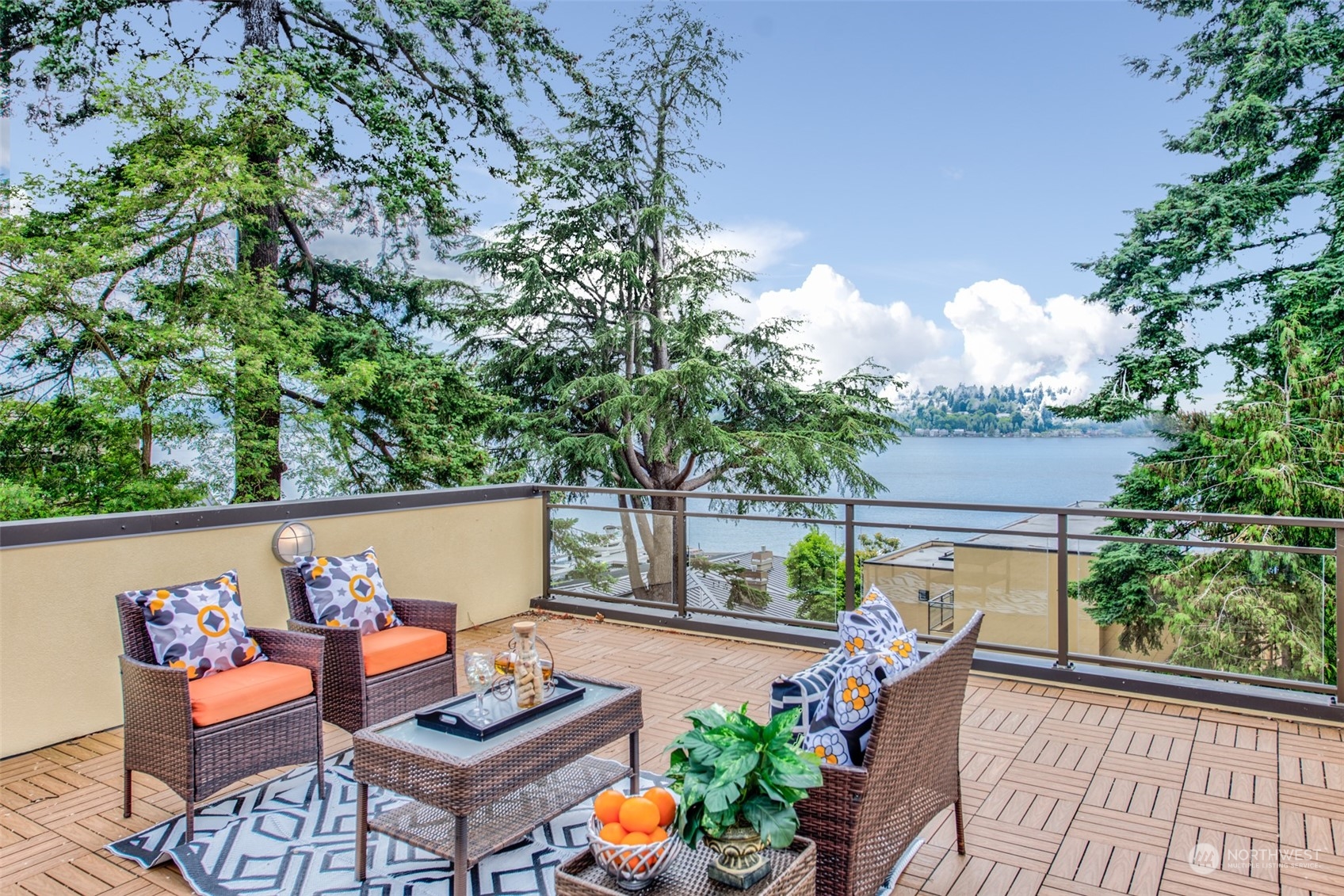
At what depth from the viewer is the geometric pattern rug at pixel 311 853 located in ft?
7.85

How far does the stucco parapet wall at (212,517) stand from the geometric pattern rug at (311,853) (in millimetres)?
1516

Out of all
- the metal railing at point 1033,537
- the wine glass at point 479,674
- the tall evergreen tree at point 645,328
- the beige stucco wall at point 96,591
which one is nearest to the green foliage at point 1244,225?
the tall evergreen tree at point 645,328

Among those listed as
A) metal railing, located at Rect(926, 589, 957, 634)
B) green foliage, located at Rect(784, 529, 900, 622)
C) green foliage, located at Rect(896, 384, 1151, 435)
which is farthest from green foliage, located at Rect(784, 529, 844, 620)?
green foliage, located at Rect(896, 384, 1151, 435)

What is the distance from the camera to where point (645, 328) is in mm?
13602

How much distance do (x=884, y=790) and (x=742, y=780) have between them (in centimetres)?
62

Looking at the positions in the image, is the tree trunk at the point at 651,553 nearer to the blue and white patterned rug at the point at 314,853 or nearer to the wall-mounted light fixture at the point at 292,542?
the wall-mounted light fixture at the point at 292,542

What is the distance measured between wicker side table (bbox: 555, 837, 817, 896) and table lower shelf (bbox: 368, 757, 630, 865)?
722mm

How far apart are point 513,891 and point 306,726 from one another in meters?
1.10

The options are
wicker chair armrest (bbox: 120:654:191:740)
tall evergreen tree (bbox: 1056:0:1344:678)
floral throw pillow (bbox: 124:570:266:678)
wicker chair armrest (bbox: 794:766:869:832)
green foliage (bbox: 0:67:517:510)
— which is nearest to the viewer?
wicker chair armrest (bbox: 794:766:869:832)

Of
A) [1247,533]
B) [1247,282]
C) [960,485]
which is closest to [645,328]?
[1247,533]

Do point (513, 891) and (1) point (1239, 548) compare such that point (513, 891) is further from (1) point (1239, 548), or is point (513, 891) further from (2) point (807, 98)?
(2) point (807, 98)

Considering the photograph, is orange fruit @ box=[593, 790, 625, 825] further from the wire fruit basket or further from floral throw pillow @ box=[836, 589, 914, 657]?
floral throw pillow @ box=[836, 589, 914, 657]

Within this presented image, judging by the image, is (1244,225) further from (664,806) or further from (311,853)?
(311,853)

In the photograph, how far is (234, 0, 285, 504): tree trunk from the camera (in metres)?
9.16
